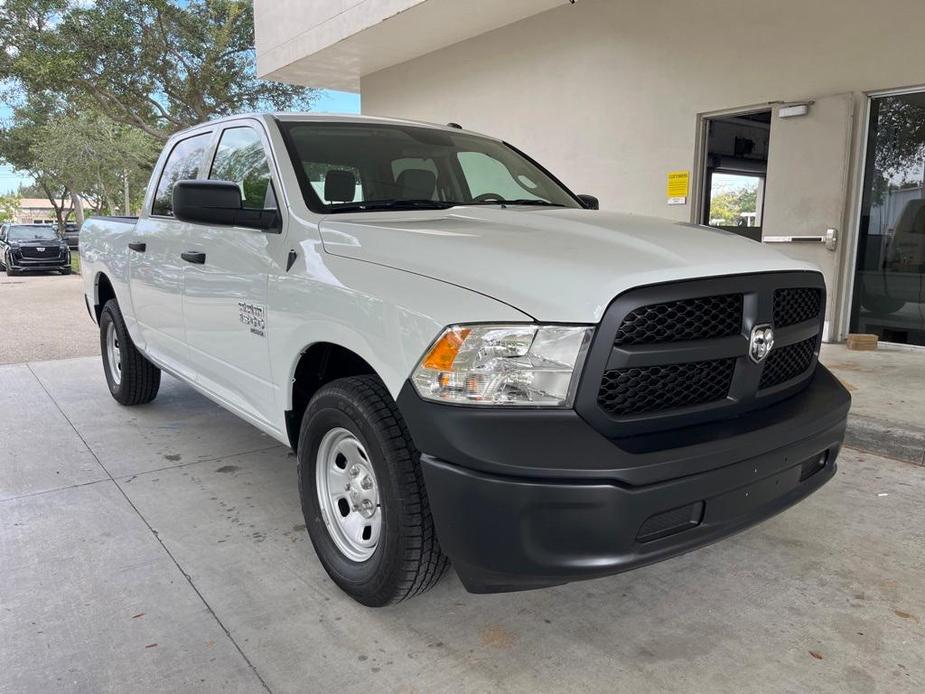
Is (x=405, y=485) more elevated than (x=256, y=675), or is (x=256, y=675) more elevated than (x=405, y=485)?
(x=405, y=485)

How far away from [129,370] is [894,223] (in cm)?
730

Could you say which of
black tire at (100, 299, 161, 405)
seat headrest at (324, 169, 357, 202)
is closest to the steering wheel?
seat headrest at (324, 169, 357, 202)

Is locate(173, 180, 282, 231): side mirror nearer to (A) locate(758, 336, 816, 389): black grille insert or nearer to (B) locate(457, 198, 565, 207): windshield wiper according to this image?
(B) locate(457, 198, 565, 207): windshield wiper

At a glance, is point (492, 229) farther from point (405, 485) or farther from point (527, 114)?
point (527, 114)

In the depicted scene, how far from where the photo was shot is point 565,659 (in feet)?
A: 7.73

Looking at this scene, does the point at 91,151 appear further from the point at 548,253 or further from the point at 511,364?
the point at 511,364

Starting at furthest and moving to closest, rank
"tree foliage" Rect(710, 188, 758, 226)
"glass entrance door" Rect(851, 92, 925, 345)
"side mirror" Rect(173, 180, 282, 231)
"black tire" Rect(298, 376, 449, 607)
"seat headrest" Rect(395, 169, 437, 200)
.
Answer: "tree foliage" Rect(710, 188, 758, 226)
"glass entrance door" Rect(851, 92, 925, 345)
"seat headrest" Rect(395, 169, 437, 200)
"side mirror" Rect(173, 180, 282, 231)
"black tire" Rect(298, 376, 449, 607)

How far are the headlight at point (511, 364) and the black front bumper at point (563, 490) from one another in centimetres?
5

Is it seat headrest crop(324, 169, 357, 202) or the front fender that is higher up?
seat headrest crop(324, 169, 357, 202)

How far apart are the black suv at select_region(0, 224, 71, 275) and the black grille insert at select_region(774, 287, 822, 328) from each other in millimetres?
24642

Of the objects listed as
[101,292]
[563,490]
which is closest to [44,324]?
[101,292]

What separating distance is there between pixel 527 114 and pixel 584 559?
9.72 meters

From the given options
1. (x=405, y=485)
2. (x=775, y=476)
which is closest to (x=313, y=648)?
(x=405, y=485)

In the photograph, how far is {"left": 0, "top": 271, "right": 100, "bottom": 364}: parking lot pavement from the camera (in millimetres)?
8039
